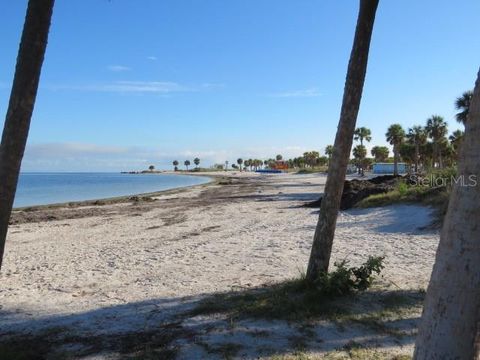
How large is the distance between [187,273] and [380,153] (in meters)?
→ 114

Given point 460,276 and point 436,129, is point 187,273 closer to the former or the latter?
point 460,276

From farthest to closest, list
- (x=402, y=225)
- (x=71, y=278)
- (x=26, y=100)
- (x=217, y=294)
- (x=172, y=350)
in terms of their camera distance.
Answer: (x=402, y=225) < (x=71, y=278) < (x=217, y=294) < (x=172, y=350) < (x=26, y=100)

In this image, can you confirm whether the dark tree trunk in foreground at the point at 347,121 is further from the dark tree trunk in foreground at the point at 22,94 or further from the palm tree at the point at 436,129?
the palm tree at the point at 436,129

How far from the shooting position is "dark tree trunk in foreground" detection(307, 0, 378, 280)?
20.0 ft

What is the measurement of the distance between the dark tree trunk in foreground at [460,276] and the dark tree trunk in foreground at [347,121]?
3.55m

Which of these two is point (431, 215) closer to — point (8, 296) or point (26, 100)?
point (8, 296)

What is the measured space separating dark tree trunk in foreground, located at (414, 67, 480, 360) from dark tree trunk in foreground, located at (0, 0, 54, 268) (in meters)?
3.67

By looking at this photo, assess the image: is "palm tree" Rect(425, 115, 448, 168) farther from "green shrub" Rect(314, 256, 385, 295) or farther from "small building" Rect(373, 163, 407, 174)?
"green shrub" Rect(314, 256, 385, 295)

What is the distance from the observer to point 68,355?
467 centimetres

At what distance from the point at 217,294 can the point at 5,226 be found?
11.5ft

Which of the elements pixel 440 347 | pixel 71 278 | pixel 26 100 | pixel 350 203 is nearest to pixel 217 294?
pixel 71 278

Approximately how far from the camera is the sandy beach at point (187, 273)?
4961 millimetres

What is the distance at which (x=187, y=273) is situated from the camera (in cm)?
867

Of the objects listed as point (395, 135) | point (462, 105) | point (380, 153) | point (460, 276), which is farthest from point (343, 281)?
point (380, 153)
